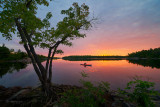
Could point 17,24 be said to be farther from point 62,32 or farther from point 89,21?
point 89,21

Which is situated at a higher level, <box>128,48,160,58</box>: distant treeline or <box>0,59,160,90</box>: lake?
<box>128,48,160,58</box>: distant treeline

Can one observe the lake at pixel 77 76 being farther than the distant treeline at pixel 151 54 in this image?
No

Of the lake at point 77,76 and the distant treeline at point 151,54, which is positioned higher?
the distant treeline at point 151,54

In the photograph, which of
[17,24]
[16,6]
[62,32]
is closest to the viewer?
[16,6]

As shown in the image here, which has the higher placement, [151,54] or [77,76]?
[151,54]

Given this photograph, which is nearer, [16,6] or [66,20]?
[16,6]

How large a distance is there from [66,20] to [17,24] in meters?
3.69

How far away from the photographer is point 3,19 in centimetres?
443

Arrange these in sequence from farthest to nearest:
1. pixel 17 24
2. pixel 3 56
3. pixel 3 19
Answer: pixel 3 56, pixel 17 24, pixel 3 19

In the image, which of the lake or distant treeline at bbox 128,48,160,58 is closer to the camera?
the lake

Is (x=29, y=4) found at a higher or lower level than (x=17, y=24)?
higher

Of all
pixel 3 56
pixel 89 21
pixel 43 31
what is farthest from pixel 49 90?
pixel 3 56

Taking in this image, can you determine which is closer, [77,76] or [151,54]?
[77,76]

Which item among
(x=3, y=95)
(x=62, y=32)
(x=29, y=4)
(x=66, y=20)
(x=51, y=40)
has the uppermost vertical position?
(x=29, y=4)
